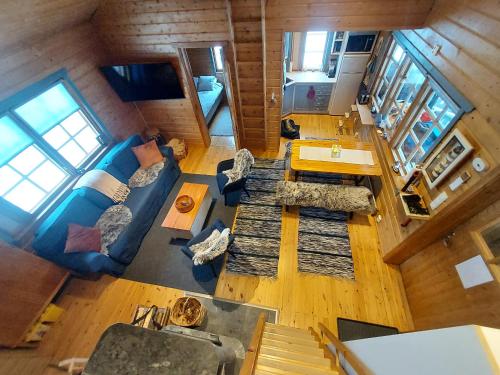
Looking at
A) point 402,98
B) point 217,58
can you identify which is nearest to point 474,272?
point 402,98

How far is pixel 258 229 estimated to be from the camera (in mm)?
3512

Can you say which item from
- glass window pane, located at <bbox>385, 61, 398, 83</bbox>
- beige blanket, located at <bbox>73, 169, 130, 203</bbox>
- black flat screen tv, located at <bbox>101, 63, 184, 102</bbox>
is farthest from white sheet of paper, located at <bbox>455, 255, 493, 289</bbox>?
black flat screen tv, located at <bbox>101, 63, 184, 102</bbox>

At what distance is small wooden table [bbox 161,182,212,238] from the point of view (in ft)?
10.3

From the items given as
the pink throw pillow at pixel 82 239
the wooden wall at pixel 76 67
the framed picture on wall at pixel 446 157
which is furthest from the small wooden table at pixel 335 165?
Answer: the wooden wall at pixel 76 67

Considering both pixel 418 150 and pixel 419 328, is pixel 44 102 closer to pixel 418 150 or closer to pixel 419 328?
pixel 418 150

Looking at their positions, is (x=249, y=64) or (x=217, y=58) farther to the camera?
(x=217, y=58)

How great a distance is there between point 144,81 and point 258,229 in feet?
11.1

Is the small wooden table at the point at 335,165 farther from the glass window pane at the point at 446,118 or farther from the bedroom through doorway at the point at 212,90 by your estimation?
the bedroom through doorway at the point at 212,90

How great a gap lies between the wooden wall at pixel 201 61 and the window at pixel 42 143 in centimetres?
352

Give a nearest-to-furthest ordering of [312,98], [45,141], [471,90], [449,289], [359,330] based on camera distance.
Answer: [471,90], [449,289], [359,330], [45,141], [312,98]

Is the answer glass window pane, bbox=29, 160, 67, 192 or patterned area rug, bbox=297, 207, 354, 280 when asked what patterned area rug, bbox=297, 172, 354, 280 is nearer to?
patterned area rug, bbox=297, 207, 354, 280

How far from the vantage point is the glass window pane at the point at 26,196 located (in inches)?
104

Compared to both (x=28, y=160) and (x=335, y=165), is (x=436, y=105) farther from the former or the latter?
(x=28, y=160)

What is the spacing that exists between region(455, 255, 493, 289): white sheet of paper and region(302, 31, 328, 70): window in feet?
16.8
